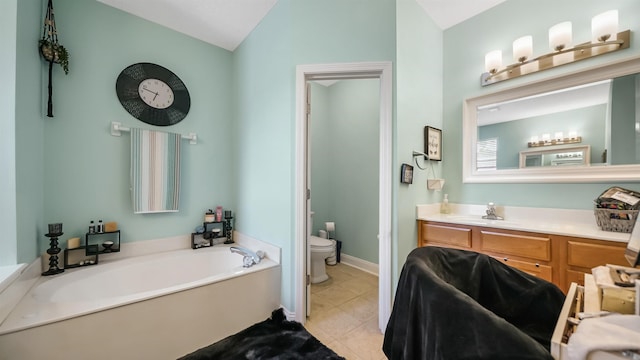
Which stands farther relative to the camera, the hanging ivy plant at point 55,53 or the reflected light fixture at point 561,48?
the hanging ivy plant at point 55,53

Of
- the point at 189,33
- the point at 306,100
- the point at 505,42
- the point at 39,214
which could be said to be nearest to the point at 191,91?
the point at 189,33

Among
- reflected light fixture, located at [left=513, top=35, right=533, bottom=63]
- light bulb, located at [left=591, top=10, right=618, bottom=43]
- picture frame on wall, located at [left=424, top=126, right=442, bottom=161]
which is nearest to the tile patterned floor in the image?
picture frame on wall, located at [left=424, top=126, right=442, bottom=161]

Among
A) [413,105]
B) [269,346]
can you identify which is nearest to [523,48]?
[413,105]

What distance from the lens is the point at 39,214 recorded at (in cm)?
167

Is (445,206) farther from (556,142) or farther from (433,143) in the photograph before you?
(556,142)

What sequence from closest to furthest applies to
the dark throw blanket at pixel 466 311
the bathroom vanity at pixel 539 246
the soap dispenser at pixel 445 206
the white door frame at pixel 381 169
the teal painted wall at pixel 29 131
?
the dark throw blanket at pixel 466 311 < the bathroom vanity at pixel 539 246 < the teal painted wall at pixel 29 131 < the white door frame at pixel 381 169 < the soap dispenser at pixel 445 206

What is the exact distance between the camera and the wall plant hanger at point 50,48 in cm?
162

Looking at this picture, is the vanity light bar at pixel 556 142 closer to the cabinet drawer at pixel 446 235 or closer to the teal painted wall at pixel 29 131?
the cabinet drawer at pixel 446 235

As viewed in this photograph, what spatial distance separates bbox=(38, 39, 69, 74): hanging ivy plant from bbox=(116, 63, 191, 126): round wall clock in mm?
328

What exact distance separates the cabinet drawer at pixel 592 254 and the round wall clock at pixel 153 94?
328 centimetres

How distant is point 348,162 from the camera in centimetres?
321

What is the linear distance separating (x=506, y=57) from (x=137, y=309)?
3348 mm

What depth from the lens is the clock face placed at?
2.14 meters

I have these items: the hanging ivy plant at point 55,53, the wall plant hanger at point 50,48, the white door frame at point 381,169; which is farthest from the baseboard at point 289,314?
the hanging ivy plant at point 55,53
